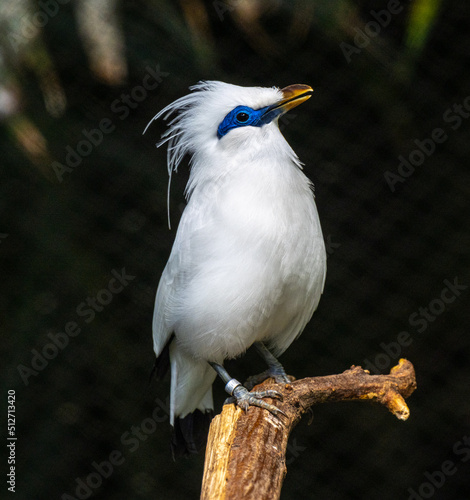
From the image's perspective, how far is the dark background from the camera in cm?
255

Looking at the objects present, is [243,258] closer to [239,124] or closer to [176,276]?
[176,276]

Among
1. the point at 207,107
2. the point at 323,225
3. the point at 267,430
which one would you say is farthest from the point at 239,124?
the point at 323,225

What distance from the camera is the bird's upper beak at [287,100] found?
1.88m

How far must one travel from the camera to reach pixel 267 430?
5.00 ft

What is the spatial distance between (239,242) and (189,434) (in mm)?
824

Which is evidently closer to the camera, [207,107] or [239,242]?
[239,242]

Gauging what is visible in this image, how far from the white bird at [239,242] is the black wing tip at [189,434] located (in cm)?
25

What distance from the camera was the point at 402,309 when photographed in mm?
2805

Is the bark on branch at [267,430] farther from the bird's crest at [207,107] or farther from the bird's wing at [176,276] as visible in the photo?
the bird's crest at [207,107]

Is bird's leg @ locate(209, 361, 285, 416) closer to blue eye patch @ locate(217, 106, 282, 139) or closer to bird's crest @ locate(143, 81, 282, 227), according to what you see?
bird's crest @ locate(143, 81, 282, 227)

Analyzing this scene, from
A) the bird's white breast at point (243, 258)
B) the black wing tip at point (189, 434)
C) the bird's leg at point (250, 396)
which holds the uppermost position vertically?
the bird's white breast at point (243, 258)

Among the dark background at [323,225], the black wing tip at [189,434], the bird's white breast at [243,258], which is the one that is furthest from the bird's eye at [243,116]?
the black wing tip at [189,434]

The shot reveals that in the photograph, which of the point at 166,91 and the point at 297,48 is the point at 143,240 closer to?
the point at 166,91

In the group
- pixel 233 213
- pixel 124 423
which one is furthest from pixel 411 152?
pixel 124 423
